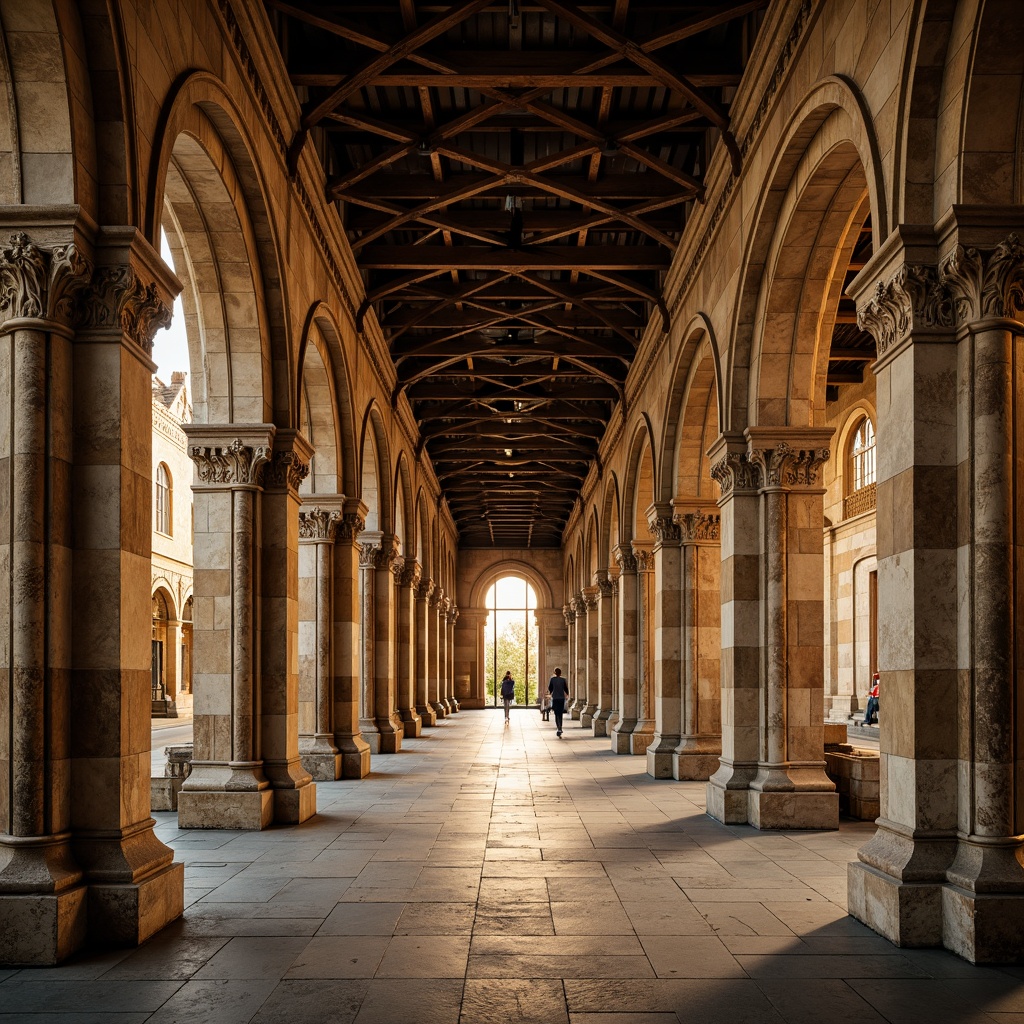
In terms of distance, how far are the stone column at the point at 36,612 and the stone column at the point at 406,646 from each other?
61.7 ft

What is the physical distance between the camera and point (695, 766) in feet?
51.3

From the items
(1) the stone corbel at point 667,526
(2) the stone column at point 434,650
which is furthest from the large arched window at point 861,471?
(2) the stone column at point 434,650

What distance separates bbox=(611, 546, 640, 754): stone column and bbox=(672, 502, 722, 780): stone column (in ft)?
17.9

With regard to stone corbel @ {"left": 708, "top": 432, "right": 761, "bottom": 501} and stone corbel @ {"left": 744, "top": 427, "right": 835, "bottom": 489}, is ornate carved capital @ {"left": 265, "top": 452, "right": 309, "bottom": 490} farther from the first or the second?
stone corbel @ {"left": 744, "top": 427, "right": 835, "bottom": 489}

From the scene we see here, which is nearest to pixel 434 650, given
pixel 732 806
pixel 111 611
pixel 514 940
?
pixel 732 806

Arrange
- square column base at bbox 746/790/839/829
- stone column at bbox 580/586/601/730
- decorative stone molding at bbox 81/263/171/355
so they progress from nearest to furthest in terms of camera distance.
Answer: decorative stone molding at bbox 81/263/171/355, square column base at bbox 746/790/839/829, stone column at bbox 580/586/601/730

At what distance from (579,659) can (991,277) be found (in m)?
31.4

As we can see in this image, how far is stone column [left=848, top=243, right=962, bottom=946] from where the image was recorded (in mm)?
6578

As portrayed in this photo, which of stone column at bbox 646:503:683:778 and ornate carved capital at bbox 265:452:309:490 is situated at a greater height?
ornate carved capital at bbox 265:452:309:490

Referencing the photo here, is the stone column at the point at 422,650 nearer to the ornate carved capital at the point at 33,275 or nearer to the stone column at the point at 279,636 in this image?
the stone column at the point at 279,636

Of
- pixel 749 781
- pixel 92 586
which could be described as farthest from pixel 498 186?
pixel 92 586

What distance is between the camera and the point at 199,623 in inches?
444

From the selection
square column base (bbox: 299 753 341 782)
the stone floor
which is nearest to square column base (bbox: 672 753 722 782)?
the stone floor

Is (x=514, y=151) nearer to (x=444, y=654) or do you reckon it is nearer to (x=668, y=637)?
(x=668, y=637)
